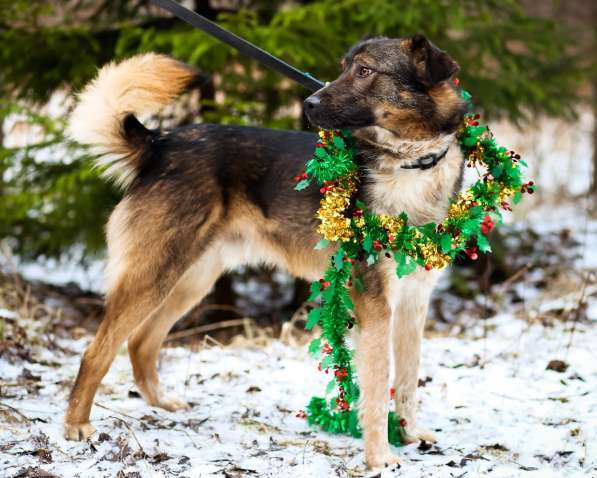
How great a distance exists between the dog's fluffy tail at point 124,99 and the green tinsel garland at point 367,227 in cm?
86

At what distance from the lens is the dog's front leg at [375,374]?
2947mm

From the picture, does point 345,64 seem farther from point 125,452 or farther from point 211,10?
point 211,10

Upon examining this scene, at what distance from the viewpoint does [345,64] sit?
10.0 ft

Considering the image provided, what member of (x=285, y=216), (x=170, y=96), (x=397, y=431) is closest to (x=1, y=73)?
(x=170, y=96)

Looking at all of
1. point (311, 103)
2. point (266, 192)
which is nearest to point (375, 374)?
point (266, 192)

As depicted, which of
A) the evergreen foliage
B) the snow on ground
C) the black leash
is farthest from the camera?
the evergreen foliage

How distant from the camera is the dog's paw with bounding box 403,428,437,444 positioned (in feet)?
10.7

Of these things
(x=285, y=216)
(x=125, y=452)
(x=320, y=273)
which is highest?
(x=285, y=216)

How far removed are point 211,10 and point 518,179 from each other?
4011mm

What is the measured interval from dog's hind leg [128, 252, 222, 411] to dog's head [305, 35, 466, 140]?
1.20 meters

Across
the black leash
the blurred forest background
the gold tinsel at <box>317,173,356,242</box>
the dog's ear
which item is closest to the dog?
the dog's ear

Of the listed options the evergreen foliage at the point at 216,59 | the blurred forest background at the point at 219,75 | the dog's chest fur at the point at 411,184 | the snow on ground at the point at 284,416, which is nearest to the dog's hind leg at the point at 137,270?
the snow on ground at the point at 284,416

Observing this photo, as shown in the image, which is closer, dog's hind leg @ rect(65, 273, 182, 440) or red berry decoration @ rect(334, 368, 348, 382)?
red berry decoration @ rect(334, 368, 348, 382)

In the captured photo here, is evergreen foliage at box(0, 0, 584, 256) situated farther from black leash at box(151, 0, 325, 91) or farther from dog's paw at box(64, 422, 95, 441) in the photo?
dog's paw at box(64, 422, 95, 441)
